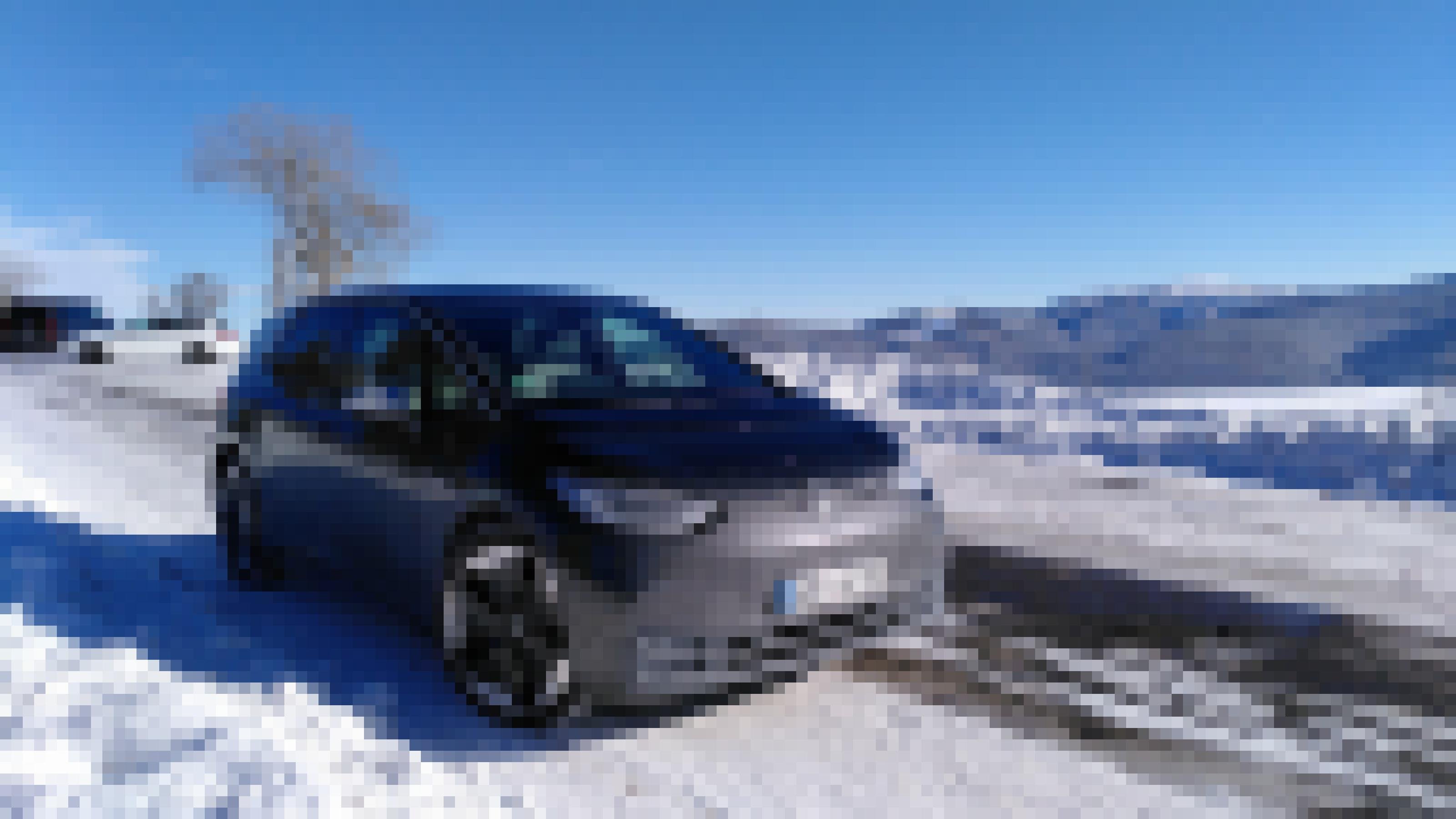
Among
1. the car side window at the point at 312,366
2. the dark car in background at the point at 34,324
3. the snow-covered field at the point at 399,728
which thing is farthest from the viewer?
the dark car in background at the point at 34,324

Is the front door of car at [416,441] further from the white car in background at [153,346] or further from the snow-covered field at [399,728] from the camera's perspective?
the white car in background at [153,346]

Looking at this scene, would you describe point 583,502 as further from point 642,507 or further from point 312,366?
point 312,366

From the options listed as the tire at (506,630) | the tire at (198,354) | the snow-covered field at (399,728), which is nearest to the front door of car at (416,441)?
the tire at (506,630)

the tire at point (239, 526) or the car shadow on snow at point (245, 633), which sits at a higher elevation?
the tire at point (239, 526)

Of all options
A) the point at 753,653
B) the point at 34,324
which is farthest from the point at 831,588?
the point at 34,324

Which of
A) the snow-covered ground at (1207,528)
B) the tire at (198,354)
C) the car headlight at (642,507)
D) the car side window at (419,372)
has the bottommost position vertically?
the snow-covered ground at (1207,528)

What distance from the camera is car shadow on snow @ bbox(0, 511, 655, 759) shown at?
3191 millimetres

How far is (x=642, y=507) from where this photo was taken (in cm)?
292

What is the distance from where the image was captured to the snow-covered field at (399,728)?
8.78 ft

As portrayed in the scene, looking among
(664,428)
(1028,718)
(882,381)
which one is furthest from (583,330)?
(882,381)

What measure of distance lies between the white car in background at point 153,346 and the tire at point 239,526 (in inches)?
838

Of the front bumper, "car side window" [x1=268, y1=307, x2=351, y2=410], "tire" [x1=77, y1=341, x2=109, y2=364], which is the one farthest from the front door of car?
"tire" [x1=77, y1=341, x2=109, y2=364]

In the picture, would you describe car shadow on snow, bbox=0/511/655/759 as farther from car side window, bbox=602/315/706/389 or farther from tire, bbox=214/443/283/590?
car side window, bbox=602/315/706/389

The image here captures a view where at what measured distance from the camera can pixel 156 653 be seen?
3744 mm
